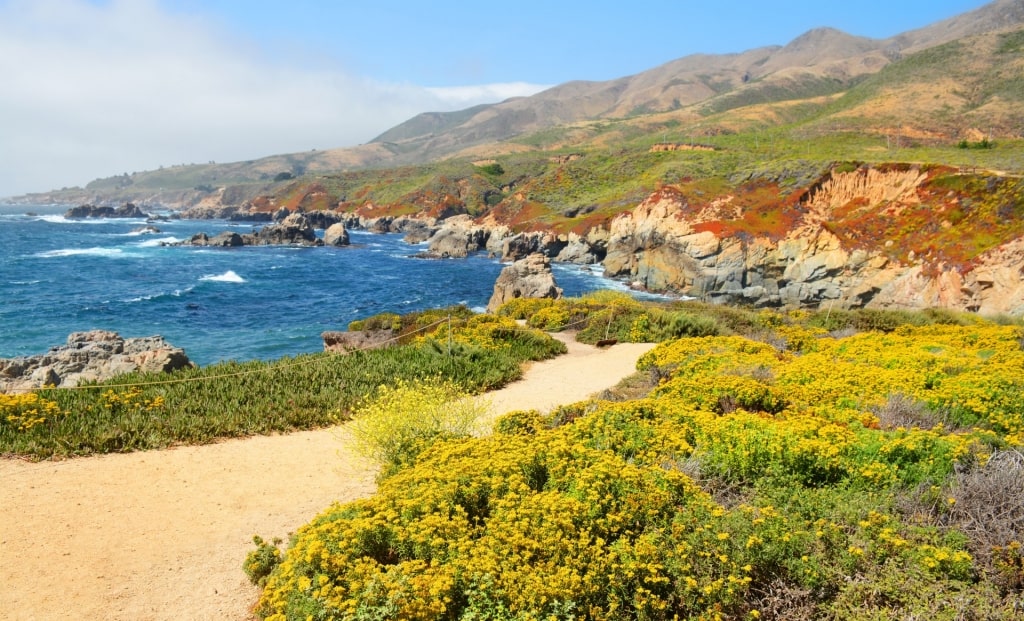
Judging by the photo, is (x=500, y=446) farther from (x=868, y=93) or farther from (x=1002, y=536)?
(x=868, y=93)

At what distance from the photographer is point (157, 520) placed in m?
8.57

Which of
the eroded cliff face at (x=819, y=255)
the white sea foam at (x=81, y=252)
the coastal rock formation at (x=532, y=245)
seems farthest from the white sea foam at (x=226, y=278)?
the eroded cliff face at (x=819, y=255)

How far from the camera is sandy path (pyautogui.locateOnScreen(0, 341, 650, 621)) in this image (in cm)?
669

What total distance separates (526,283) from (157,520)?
91.5 feet

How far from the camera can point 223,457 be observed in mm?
11000

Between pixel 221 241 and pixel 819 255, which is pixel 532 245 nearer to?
pixel 819 255

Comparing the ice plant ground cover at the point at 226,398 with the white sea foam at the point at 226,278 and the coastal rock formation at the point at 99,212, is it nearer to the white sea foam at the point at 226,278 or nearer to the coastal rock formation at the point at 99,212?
the white sea foam at the point at 226,278

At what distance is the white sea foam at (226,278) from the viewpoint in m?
51.6

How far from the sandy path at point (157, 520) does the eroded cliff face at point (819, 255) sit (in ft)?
120

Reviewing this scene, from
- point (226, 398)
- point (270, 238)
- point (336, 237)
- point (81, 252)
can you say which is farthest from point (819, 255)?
point (81, 252)

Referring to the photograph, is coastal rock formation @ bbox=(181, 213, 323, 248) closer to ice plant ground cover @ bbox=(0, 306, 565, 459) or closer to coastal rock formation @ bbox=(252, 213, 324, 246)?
coastal rock formation @ bbox=(252, 213, 324, 246)

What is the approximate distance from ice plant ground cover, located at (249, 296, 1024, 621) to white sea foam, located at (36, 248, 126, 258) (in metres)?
77.8

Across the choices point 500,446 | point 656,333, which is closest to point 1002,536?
point 500,446

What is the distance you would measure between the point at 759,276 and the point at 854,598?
4298 centimetres
